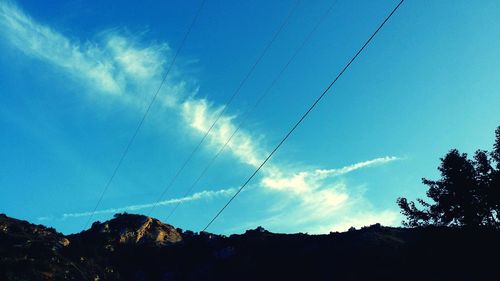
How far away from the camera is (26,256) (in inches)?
2709

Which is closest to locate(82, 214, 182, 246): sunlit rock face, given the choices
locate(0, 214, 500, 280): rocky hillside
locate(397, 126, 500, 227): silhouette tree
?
locate(0, 214, 500, 280): rocky hillside

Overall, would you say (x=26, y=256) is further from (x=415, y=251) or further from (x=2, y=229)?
(x=415, y=251)

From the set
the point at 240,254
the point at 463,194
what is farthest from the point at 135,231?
the point at 463,194

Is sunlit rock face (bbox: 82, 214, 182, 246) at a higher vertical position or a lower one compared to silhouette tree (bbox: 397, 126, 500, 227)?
higher

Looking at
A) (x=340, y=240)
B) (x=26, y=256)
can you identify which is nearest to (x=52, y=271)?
(x=26, y=256)

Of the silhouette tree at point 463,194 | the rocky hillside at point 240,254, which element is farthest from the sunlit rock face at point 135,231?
the silhouette tree at point 463,194

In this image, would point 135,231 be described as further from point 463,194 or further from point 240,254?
point 463,194

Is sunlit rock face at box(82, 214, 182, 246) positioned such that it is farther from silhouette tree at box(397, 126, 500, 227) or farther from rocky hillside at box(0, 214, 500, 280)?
silhouette tree at box(397, 126, 500, 227)

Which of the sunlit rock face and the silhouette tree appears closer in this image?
the silhouette tree

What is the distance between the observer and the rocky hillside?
3906cm

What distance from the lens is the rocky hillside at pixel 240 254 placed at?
3906cm

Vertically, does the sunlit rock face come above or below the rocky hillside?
above

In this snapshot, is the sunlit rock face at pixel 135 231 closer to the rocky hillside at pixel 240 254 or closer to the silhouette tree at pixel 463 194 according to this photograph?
the rocky hillside at pixel 240 254

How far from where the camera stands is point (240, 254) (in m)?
81.8
